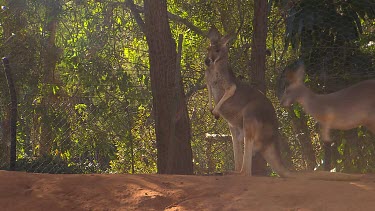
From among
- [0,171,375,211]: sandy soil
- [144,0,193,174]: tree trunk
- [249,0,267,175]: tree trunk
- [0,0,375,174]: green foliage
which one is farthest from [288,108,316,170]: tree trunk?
[0,171,375,211]: sandy soil

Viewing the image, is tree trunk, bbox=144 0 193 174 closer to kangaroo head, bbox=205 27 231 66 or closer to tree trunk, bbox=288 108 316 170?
kangaroo head, bbox=205 27 231 66

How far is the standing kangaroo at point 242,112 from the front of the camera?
6812 millimetres

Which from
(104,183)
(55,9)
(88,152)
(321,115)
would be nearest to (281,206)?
(104,183)

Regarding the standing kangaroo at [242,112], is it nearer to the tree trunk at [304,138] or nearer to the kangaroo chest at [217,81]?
the kangaroo chest at [217,81]

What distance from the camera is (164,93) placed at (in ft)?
26.7

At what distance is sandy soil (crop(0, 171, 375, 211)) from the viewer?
16.9 feet

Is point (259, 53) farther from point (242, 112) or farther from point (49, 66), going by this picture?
point (49, 66)

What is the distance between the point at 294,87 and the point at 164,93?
1.55 meters

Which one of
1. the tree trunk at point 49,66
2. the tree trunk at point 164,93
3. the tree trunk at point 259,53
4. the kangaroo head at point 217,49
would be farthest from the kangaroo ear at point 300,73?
the tree trunk at point 49,66

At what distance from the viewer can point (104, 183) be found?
19.4ft

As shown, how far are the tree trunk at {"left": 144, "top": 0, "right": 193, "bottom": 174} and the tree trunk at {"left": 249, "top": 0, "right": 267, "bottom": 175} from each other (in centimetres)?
89

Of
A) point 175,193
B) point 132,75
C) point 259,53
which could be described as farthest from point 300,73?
point 132,75

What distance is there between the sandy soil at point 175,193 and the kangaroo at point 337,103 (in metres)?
1.23

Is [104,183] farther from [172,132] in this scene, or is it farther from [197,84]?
[197,84]
